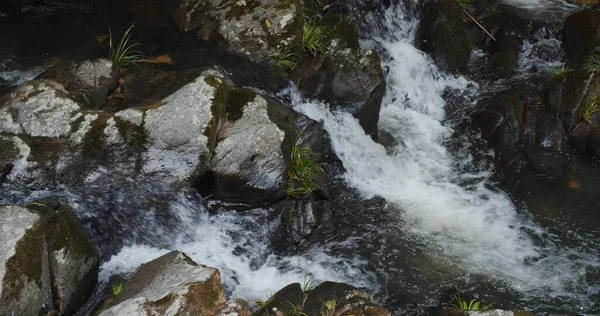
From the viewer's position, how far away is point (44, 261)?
5.32 metres

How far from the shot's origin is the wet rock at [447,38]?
36.1ft

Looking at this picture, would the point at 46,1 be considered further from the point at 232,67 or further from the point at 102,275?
the point at 102,275

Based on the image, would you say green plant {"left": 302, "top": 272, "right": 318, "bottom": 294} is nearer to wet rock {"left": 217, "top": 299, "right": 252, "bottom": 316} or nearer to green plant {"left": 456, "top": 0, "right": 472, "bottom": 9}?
wet rock {"left": 217, "top": 299, "right": 252, "bottom": 316}

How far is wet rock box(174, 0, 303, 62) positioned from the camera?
361 inches

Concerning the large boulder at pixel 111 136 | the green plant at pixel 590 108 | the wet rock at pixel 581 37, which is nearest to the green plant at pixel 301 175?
the large boulder at pixel 111 136

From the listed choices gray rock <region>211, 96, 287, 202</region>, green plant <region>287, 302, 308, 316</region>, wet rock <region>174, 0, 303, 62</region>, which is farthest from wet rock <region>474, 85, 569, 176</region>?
green plant <region>287, 302, 308, 316</region>

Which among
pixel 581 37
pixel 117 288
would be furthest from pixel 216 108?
pixel 581 37

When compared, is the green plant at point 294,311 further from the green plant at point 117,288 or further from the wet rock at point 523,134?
the wet rock at point 523,134

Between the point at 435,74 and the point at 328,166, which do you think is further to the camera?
the point at 435,74

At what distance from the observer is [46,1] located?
10477 millimetres

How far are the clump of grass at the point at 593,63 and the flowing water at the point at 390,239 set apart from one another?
255 centimetres

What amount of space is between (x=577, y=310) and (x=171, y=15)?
744 cm

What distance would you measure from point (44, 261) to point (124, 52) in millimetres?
4014

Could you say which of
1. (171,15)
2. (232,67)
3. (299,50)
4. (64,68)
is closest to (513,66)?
(299,50)
